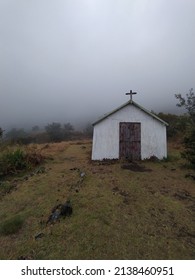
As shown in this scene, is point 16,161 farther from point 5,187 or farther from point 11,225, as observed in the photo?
point 11,225

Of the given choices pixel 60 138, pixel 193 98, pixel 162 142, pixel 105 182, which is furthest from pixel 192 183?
pixel 60 138

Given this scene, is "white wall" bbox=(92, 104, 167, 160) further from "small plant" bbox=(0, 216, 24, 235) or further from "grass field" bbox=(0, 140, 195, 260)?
"small plant" bbox=(0, 216, 24, 235)

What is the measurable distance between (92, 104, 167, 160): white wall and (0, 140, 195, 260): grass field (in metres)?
4.34

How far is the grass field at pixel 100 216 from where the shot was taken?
6520 mm

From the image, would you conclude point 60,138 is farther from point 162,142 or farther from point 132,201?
point 132,201

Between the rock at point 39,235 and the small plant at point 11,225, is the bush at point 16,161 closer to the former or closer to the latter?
the small plant at point 11,225

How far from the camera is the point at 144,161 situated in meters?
18.7

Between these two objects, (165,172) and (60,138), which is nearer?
(165,172)

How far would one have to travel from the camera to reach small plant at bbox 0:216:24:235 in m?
7.95

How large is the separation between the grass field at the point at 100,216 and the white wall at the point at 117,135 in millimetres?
4344

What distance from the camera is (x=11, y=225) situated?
27.0 ft

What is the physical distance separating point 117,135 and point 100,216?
1131 centimetres

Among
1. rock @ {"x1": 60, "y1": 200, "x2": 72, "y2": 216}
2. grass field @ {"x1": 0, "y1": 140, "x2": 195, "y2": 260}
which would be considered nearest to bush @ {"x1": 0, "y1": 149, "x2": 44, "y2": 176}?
grass field @ {"x1": 0, "y1": 140, "x2": 195, "y2": 260}

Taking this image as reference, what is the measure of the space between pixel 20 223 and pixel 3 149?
11.2m
